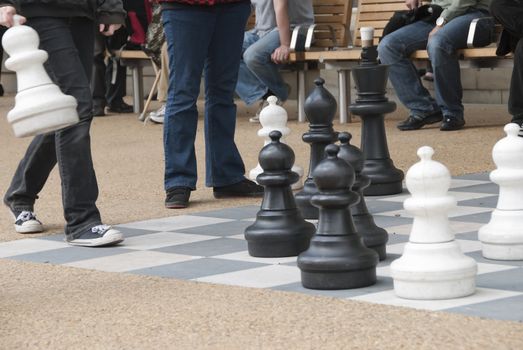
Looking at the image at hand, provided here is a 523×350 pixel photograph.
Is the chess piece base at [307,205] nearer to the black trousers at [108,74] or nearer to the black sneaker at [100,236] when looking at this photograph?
the black sneaker at [100,236]

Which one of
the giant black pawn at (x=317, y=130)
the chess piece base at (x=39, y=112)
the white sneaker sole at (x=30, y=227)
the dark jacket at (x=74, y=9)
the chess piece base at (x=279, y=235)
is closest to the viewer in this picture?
the chess piece base at (x=39, y=112)

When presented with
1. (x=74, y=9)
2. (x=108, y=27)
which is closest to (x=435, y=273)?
(x=74, y=9)

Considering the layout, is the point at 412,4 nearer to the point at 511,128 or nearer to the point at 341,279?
the point at 511,128

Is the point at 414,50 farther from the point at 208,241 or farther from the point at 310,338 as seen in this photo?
the point at 310,338

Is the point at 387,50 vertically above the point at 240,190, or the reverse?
the point at 387,50

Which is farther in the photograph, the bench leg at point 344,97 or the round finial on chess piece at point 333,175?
the bench leg at point 344,97

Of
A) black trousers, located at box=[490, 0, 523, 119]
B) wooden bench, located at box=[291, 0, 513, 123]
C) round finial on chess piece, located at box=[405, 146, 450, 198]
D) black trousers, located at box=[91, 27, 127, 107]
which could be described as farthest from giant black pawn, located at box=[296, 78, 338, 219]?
black trousers, located at box=[91, 27, 127, 107]

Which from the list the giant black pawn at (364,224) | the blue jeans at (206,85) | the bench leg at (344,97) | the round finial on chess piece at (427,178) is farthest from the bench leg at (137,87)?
the round finial on chess piece at (427,178)

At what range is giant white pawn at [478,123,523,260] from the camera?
4.69 metres

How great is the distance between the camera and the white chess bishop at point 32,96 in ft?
14.8

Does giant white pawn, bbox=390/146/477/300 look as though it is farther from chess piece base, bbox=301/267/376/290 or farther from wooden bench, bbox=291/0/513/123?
wooden bench, bbox=291/0/513/123

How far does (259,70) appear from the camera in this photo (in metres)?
11.3

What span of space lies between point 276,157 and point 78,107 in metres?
0.98

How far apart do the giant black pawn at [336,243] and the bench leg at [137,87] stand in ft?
30.1
